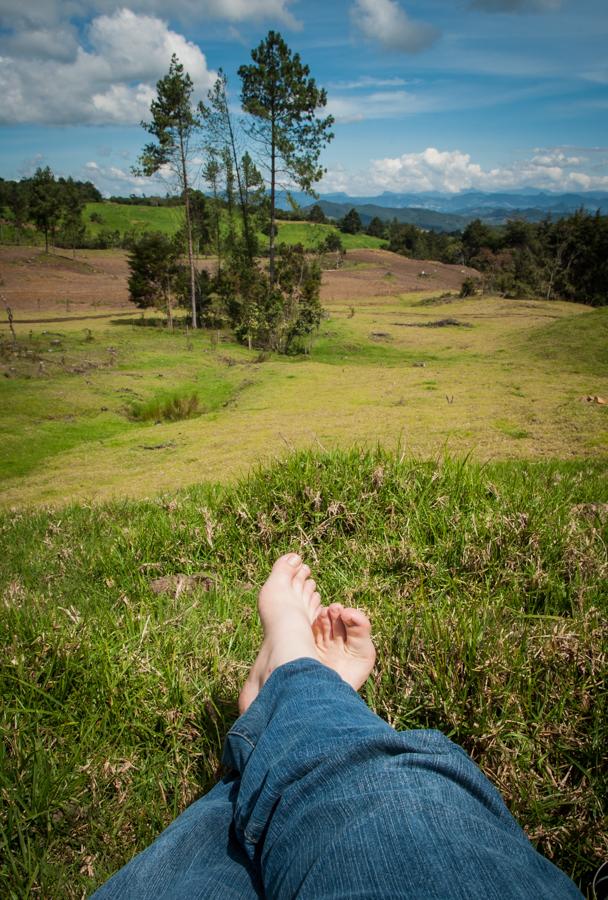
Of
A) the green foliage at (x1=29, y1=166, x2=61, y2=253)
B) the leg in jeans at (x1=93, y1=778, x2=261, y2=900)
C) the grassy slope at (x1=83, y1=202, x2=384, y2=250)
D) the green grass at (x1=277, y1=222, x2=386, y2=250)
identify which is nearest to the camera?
the leg in jeans at (x1=93, y1=778, x2=261, y2=900)

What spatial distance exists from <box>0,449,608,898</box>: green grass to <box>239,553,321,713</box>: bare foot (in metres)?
0.21

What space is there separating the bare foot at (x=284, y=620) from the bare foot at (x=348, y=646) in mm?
109

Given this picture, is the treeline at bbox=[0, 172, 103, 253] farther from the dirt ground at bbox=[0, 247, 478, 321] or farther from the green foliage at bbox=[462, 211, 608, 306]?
the green foliage at bbox=[462, 211, 608, 306]

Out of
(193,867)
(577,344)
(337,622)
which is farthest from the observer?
(577,344)

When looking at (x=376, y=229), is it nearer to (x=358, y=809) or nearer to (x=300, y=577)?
(x=300, y=577)

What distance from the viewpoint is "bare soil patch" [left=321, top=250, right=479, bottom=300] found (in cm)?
5127

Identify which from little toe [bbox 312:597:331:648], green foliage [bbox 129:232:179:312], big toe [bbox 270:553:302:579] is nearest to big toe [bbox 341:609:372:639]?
little toe [bbox 312:597:331:648]

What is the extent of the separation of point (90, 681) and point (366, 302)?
46.9 metres

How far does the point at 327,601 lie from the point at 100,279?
2283 inches

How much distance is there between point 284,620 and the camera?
209 centimetres

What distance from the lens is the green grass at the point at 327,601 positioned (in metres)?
1.55

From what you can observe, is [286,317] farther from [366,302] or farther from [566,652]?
[566,652]

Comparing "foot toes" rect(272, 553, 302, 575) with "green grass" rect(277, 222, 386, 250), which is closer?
"foot toes" rect(272, 553, 302, 575)

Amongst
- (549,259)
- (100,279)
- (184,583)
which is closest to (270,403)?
(184,583)
